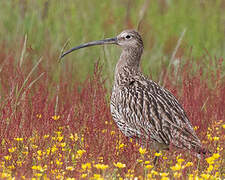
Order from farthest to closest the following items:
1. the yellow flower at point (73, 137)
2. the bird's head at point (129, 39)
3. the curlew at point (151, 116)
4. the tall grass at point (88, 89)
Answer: the bird's head at point (129, 39)
the yellow flower at point (73, 137)
the curlew at point (151, 116)
the tall grass at point (88, 89)

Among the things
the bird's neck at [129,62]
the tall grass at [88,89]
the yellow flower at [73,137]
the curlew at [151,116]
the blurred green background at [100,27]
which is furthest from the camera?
the blurred green background at [100,27]

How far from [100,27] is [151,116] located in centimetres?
474

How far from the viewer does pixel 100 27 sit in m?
9.55

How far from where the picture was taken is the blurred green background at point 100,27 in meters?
8.30

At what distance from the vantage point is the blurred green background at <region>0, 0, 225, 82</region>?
8297 millimetres

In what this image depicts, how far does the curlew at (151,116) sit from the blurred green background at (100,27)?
2125mm

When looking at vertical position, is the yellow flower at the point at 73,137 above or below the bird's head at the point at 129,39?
below

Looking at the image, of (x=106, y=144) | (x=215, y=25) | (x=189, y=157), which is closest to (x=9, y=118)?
(x=106, y=144)

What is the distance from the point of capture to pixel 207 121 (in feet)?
19.8

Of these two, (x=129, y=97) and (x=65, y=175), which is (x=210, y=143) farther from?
(x=65, y=175)

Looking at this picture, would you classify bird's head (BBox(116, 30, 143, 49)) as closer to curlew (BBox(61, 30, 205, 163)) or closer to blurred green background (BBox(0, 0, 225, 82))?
curlew (BBox(61, 30, 205, 163))

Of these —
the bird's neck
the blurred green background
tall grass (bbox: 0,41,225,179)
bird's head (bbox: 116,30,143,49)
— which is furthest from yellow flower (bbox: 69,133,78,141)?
the blurred green background

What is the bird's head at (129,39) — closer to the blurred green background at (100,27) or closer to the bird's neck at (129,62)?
the bird's neck at (129,62)

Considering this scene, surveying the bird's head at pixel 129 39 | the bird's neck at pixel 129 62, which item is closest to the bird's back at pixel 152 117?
the bird's neck at pixel 129 62
